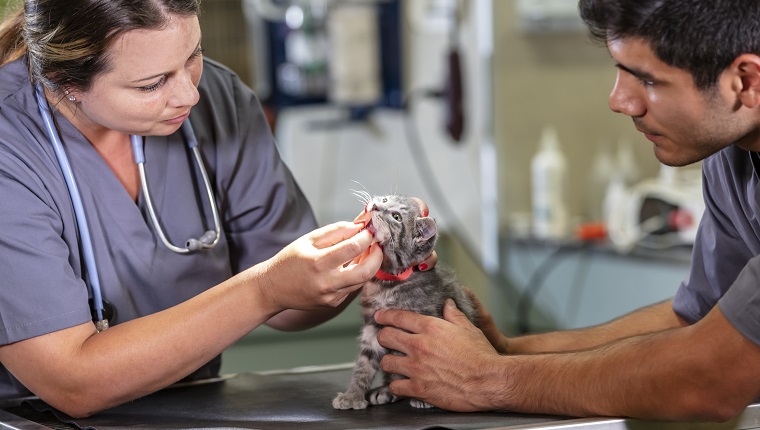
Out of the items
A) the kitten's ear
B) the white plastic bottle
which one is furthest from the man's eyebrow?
the white plastic bottle

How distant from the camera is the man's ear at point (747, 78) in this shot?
1.21 meters

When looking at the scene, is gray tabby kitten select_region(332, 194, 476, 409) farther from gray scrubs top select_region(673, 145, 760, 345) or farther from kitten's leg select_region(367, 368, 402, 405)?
gray scrubs top select_region(673, 145, 760, 345)

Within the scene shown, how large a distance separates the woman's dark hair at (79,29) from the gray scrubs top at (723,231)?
32.4 inches

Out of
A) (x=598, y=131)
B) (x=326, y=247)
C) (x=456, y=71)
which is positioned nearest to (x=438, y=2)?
(x=456, y=71)

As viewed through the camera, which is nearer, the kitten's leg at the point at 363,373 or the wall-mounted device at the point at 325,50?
the kitten's leg at the point at 363,373

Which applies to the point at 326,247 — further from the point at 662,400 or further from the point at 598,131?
the point at 598,131

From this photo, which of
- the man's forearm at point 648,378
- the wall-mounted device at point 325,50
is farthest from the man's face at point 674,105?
the wall-mounted device at point 325,50

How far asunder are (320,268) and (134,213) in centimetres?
39

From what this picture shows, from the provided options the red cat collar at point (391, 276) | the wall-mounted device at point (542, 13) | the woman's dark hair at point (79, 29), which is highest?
the woman's dark hair at point (79, 29)

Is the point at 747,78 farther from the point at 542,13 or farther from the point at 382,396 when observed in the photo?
the point at 542,13

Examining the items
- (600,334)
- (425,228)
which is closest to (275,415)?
(425,228)

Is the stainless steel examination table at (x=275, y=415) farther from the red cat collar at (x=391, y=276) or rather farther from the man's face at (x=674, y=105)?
the man's face at (x=674, y=105)

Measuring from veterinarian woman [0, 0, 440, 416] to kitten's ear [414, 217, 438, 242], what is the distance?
3.8 inches

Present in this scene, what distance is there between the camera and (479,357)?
1321mm
